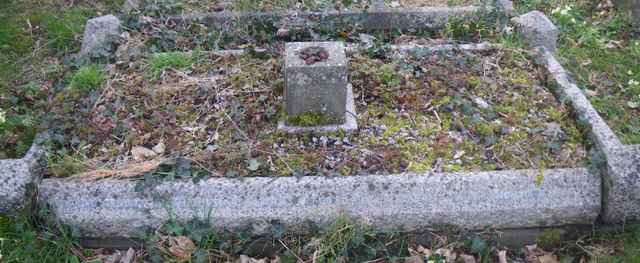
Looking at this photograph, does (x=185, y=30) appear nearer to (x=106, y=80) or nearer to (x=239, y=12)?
(x=239, y=12)

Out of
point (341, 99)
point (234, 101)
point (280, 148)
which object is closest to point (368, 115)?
point (341, 99)

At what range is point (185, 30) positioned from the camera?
4.67 metres

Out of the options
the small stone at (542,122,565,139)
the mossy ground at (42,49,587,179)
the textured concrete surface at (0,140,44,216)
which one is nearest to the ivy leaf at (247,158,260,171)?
the mossy ground at (42,49,587,179)

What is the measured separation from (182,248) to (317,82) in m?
1.17

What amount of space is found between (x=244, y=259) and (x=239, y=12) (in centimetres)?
257

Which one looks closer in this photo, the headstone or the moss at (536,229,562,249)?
the moss at (536,229,562,249)

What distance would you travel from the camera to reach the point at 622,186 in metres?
2.89

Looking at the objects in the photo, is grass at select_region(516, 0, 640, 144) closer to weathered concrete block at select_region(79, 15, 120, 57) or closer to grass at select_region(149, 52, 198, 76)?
grass at select_region(149, 52, 198, 76)

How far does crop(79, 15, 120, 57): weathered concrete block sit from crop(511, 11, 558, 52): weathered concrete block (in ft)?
10.6

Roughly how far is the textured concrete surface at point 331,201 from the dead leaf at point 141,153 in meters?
0.28

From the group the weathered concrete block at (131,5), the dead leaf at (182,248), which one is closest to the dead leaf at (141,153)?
the dead leaf at (182,248)

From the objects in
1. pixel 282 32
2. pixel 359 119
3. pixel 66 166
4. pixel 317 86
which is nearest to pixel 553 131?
pixel 359 119

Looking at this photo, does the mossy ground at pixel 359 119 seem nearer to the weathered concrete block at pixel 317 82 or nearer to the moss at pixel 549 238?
the weathered concrete block at pixel 317 82

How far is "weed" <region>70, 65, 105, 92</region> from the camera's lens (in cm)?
387
